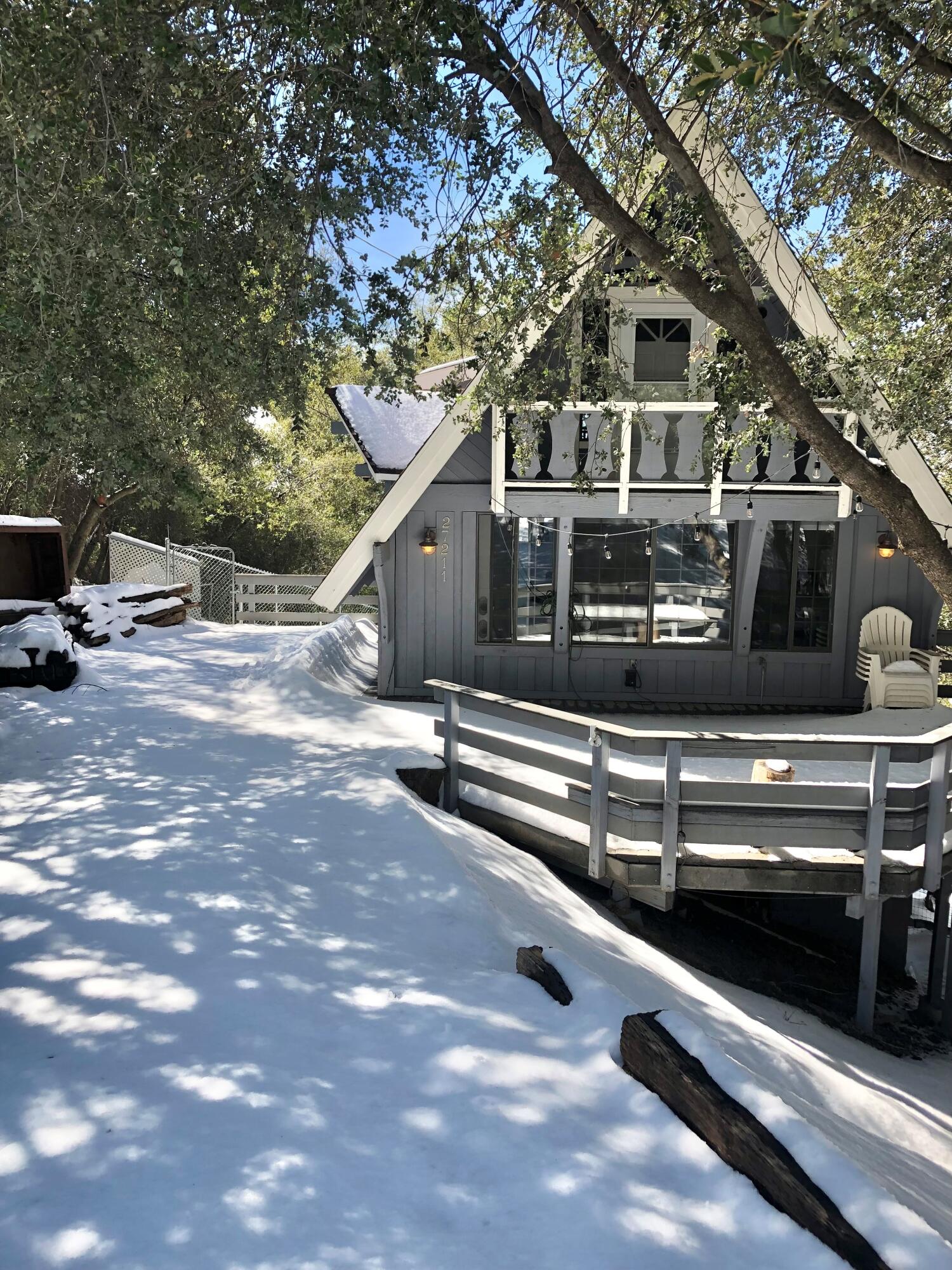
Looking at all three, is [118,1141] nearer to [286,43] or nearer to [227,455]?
[286,43]

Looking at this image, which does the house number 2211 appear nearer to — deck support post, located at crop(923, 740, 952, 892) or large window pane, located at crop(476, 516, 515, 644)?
large window pane, located at crop(476, 516, 515, 644)

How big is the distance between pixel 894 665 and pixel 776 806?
5.50 meters

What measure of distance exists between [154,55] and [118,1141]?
4.92 m

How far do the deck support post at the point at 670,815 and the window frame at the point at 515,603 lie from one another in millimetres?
5397

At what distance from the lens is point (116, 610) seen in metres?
13.4

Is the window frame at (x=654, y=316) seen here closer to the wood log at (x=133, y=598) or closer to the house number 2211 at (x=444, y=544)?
the house number 2211 at (x=444, y=544)

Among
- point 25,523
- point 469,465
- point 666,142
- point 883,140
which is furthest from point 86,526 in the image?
point 883,140

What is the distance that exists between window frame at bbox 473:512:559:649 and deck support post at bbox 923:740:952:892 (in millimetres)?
5766

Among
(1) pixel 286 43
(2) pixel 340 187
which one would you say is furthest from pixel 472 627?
(1) pixel 286 43

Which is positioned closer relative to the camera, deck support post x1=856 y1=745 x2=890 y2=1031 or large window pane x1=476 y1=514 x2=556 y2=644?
deck support post x1=856 y1=745 x2=890 y2=1031

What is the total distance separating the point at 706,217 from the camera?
5.18 metres

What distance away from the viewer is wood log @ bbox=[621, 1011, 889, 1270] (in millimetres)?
2537

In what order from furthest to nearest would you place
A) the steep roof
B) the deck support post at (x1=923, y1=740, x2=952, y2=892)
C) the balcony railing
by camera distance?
the balcony railing
the steep roof
the deck support post at (x1=923, y1=740, x2=952, y2=892)

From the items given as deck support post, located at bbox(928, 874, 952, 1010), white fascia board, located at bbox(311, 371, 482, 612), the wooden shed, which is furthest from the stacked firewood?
deck support post, located at bbox(928, 874, 952, 1010)
